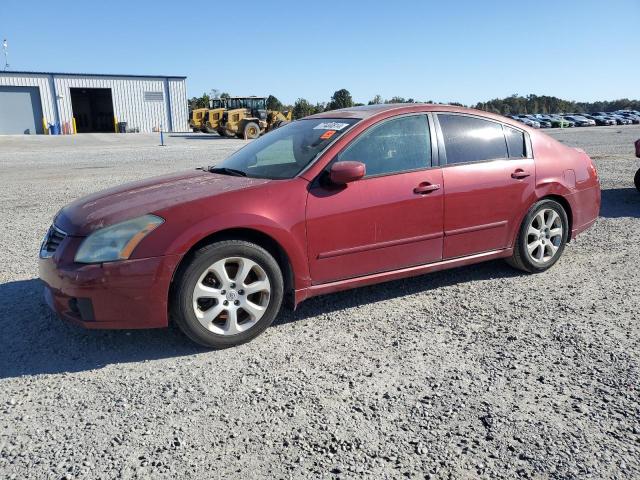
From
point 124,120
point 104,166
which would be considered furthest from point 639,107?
point 104,166

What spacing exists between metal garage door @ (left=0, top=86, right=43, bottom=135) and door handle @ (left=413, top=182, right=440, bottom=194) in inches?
1909

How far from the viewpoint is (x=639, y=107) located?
102 meters

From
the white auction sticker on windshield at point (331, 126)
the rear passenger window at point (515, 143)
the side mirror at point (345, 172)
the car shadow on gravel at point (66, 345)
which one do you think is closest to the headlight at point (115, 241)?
the car shadow on gravel at point (66, 345)

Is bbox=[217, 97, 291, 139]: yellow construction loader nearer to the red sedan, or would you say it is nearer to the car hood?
the red sedan

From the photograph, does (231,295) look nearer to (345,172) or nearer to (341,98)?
(345,172)

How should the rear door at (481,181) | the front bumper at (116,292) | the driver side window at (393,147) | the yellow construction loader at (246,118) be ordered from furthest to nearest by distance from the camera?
the yellow construction loader at (246,118)
the rear door at (481,181)
the driver side window at (393,147)
the front bumper at (116,292)

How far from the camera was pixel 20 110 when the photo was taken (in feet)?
146

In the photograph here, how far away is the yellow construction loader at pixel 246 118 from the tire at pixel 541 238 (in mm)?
27315

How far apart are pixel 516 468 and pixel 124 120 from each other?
51.6 meters

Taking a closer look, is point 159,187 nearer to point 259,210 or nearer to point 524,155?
point 259,210

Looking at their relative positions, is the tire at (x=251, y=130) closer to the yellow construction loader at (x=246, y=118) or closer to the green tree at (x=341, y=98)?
the yellow construction loader at (x=246, y=118)

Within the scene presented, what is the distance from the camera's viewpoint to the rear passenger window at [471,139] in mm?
4422

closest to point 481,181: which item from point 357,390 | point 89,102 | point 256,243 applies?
point 256,243

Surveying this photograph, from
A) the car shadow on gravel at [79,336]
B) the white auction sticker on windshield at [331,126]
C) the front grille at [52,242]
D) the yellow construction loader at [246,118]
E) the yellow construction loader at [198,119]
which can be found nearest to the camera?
the car shadow on gravel at [79,336]
